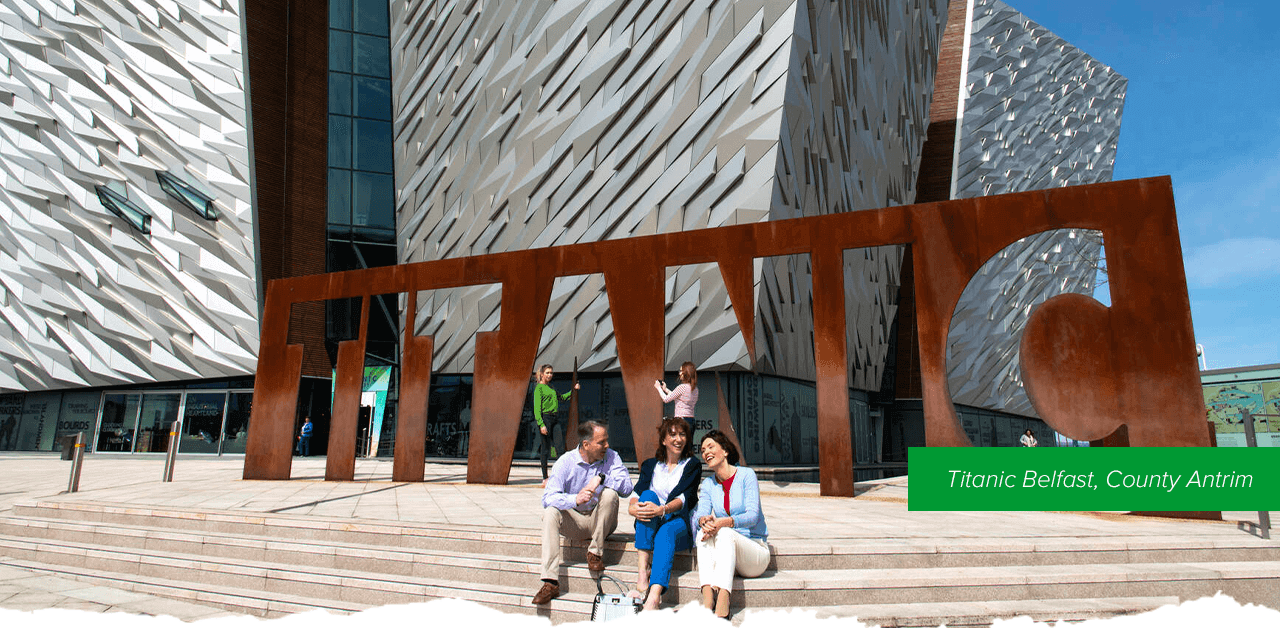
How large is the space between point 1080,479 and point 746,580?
10.9 feet

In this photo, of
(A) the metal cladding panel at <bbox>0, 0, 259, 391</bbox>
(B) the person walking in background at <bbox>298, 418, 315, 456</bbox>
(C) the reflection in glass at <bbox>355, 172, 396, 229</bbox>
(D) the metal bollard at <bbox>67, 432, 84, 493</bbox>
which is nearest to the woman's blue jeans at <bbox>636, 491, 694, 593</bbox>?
(D) the metal bollard at <bbox>67, 432, 84, 493</bbox>

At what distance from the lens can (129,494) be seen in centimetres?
924

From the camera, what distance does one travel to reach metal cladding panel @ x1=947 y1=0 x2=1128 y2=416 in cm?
2672

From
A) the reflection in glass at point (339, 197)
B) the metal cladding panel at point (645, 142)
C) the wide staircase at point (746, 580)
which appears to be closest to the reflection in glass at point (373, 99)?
the reflection in glass at point (339, 197)

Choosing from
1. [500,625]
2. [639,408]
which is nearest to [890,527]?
[500,625]

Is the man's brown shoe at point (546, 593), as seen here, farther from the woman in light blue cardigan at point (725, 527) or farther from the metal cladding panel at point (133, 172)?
the metal cladding panel at point (133, 172)

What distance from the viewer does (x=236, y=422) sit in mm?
23734

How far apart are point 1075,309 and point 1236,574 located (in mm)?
3351

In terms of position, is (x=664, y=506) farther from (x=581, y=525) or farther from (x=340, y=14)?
(x=340, y=14)

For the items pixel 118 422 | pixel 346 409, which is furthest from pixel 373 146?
pixel 346 409

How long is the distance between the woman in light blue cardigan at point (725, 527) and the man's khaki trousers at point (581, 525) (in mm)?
705

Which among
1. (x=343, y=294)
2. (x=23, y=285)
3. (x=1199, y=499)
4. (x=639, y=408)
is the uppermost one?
(x=23, y=285)

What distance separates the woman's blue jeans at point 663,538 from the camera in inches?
179

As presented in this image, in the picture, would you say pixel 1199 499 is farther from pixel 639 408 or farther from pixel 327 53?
pixel 327 53
